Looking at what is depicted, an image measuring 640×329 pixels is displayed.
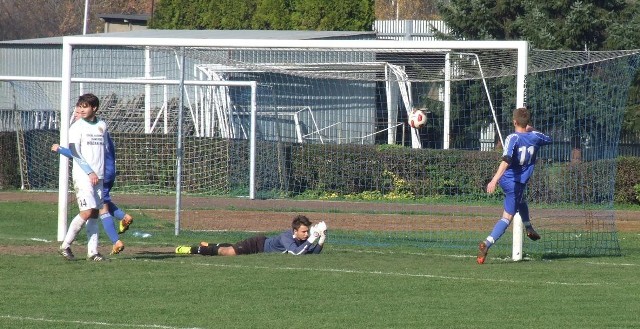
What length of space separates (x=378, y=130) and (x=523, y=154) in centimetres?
799

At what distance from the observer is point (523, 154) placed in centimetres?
1409

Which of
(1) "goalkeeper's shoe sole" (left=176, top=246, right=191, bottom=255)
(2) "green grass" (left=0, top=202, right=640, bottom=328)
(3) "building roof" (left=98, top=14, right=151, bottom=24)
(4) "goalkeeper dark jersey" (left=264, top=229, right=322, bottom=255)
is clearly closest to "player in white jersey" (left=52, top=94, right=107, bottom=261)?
(2) "green grass" (left=0, top=202, right=640, bottom=328)

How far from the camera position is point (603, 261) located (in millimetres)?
14844

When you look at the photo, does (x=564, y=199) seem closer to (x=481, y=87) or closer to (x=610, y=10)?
(x=481, y=87)

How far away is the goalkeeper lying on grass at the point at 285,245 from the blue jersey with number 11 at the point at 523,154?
242 cm

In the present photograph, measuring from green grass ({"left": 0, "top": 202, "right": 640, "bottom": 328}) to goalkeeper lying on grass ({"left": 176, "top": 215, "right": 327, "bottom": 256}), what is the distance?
0.66ft

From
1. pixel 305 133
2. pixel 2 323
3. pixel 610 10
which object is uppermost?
pixel 610 10

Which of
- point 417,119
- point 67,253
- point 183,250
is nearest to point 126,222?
point 67,253

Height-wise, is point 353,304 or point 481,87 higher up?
point 481,87

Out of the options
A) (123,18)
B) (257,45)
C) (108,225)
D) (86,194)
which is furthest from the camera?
(123,18)

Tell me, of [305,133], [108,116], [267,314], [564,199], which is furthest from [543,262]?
[108,116]

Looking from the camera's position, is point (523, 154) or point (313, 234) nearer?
point (523, 154)

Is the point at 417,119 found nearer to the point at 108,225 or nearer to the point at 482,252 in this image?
the point at 482,252

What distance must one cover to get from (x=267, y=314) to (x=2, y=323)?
2.19 m
